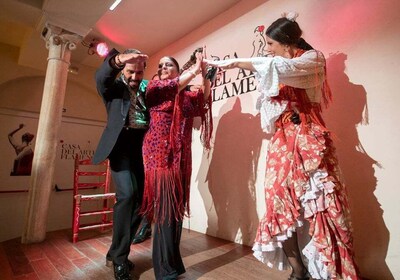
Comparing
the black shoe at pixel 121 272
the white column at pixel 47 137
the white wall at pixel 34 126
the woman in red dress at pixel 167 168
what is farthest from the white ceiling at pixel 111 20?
the black shoe at pixel 121 272

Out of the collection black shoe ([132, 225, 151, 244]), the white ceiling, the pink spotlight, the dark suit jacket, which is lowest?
black shoe ([132, 225, 151, 244])

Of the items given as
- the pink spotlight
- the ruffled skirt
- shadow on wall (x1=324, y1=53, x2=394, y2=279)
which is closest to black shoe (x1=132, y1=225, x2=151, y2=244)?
the ruffled skirt

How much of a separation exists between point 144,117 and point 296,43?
0.91m

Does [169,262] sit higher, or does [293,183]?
[293,183]

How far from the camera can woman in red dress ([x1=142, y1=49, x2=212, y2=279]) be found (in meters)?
1.17

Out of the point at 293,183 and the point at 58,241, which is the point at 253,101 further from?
the point at 58,241

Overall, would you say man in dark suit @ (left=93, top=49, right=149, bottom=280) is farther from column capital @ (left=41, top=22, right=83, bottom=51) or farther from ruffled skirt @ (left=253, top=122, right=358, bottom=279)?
column capital @ (left=41, top=22, right=83, bottom=51)

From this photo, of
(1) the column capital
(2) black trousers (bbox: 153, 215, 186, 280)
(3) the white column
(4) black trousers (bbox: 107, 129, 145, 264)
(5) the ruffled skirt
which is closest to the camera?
(5) the ruffled skirt

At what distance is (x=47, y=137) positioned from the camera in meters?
2.16

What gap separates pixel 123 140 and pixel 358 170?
140 centimetres

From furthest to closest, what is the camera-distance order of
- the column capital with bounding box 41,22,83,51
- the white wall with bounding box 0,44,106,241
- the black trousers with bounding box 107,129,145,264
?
1. the white wall with bounding box 0,44,106,241
2. the column capital with bounding box 41,22,83,51
3. the black trousers with bounding box 107,129,145,264

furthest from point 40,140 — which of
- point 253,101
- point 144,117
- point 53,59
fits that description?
point 253,101

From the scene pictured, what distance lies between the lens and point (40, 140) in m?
2.14

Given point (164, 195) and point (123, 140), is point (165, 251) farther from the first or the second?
point (123, 140)
